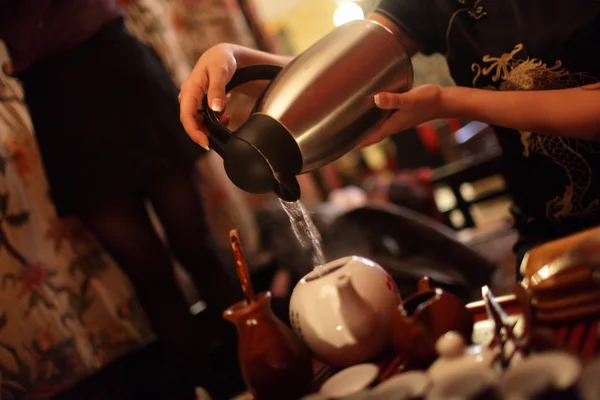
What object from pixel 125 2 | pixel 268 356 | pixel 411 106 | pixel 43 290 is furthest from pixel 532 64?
pixel 125 2

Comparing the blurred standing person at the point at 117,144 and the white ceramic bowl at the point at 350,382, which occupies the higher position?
the blurred standing person at the point at 117,144

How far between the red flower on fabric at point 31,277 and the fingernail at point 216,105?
909 mm

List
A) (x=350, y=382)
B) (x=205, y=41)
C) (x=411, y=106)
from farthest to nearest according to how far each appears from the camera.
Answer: (x=205, y=41)
(x=411, y=106)
(x=350, y=382)

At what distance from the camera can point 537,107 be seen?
812mm

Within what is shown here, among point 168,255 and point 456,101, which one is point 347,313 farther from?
point 168,255

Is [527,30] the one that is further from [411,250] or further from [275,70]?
[411,250]

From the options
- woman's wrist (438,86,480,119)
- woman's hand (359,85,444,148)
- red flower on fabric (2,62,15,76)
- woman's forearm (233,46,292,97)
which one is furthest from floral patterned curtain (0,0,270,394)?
woman's wrist (438,86,480,119)

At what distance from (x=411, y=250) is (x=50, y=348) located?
1283 millimetres

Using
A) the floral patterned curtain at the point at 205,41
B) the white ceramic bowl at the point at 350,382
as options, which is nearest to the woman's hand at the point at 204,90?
the white ceramic bowl at the point at 350,382

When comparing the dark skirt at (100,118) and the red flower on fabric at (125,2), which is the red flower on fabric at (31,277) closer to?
the dark skirt at (100,118)

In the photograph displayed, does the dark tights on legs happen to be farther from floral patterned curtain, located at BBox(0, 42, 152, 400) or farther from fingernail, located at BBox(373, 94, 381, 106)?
fingernail, located at BBox(373, 94, 381, 106)

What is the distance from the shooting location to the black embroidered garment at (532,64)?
0.85 meters

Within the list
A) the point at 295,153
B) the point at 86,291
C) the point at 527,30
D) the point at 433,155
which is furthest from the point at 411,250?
the point at 433,155

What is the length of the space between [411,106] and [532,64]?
0.83 feet
